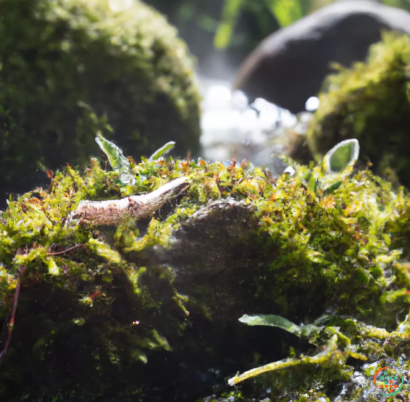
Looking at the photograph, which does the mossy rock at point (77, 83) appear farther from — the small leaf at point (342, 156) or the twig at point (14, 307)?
the small leaf at point (342, 156)

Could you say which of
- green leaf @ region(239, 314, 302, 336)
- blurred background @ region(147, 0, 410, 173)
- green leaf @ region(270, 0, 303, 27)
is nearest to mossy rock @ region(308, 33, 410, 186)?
blurred background @ region(147, 0, 410, 173)

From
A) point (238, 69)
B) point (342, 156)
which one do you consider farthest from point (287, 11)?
point (342, 156)

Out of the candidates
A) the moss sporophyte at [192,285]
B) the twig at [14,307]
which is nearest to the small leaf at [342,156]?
the moss sporophyte at [192,285]

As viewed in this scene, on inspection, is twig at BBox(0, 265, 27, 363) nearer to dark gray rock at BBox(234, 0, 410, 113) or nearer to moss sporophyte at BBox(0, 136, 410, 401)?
moss sporophyte at BBox(0, 136, 410, 401)

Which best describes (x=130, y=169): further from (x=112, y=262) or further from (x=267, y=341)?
(x=267, y=341)

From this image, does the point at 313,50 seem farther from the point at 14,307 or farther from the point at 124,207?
the point at 14,307
